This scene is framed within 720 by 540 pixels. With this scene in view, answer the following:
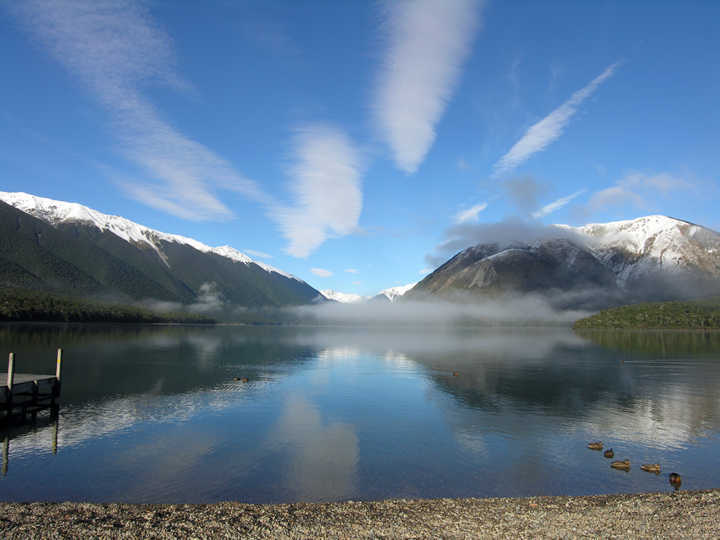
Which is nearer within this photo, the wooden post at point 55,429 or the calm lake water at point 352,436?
the calm lake water at point 352,436

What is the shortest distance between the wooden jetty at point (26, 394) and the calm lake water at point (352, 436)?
6.53ft

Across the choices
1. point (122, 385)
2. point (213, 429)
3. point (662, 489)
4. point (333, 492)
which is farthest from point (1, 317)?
point (662, 489)

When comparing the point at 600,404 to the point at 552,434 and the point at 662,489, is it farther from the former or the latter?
the point at 662,489

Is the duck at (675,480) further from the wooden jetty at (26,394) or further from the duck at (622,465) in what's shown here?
the wooden jetty at (26,394)

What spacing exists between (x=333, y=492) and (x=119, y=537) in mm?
11601

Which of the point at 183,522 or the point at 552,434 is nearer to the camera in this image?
the point at 183,522

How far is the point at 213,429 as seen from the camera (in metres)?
42.2

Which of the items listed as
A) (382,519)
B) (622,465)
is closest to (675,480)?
(622,465)

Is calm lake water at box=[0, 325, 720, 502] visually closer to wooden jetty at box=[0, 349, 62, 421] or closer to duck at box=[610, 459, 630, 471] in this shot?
duck at box=[610, 459, 630, 471]

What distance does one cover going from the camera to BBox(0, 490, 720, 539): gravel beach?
798 inches

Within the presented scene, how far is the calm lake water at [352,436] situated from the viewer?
28609 millimetres

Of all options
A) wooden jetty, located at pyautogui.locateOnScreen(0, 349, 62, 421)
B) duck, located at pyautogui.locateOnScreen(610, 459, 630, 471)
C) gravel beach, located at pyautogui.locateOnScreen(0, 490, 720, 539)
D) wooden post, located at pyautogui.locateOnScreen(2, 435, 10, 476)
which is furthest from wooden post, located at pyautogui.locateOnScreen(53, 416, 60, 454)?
duck, located at pyautogui.locateOnScreen(610, 459, 630, 471)

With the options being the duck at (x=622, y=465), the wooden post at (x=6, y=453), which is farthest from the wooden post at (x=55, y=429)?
the duck at (x=622, y=465)

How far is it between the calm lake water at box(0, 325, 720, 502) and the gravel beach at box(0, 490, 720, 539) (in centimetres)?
285
